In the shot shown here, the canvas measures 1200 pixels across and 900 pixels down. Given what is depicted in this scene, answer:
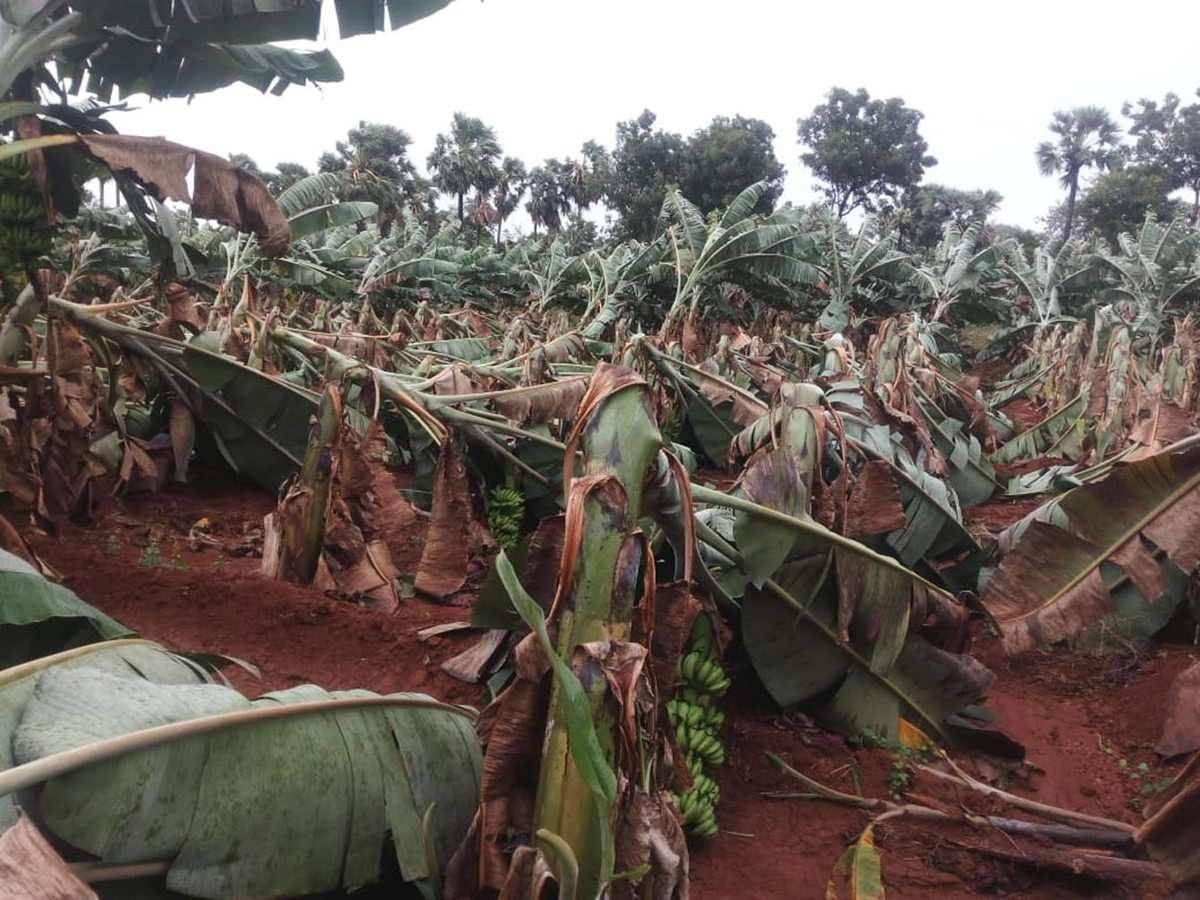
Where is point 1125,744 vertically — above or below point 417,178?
below

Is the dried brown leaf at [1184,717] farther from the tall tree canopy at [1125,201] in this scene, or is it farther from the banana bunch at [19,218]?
the tall tree canopy at [1125,201]

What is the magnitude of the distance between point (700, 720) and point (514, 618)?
77cm

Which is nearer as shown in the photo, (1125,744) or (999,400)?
(1125,744)

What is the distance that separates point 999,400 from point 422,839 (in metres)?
14.9

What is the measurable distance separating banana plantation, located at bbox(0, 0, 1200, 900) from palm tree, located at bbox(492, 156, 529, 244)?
Result: 40892mm

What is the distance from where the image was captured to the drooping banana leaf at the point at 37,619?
5.00 ft

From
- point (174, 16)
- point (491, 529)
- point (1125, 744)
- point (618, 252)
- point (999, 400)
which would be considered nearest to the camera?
point (1125, 744)

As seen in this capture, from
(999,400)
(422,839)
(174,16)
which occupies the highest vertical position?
(174,16)

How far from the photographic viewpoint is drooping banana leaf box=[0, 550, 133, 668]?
1.52m

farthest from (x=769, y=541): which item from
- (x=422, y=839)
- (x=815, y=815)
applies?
(x=422, y=839)

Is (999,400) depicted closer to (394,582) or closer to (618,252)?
(618,252)

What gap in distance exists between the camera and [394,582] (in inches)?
156

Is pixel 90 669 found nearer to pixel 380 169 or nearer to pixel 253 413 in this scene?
pixel 253 413

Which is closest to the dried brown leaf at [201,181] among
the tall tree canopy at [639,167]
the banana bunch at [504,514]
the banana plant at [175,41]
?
the banana plant at [175,41]
